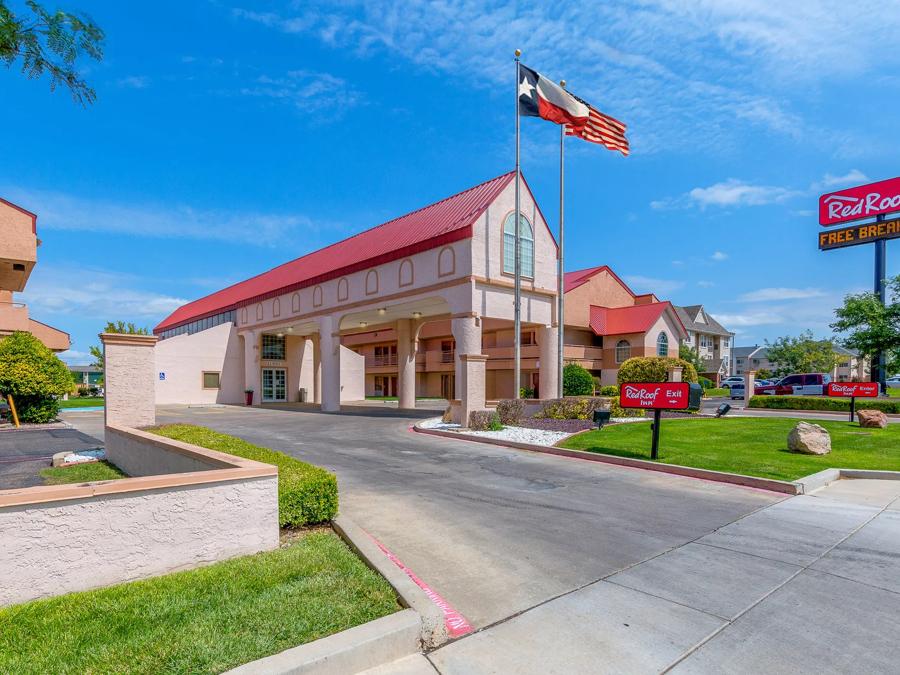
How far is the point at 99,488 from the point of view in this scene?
4.55 m

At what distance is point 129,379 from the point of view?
1101 centimetres

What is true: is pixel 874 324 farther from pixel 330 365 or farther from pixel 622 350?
pixel 330 365

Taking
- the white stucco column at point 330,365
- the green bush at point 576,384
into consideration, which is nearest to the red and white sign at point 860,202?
the green bush at point 576,384

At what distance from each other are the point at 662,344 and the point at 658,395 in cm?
3210

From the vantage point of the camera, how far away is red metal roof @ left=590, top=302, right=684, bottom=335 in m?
39.8

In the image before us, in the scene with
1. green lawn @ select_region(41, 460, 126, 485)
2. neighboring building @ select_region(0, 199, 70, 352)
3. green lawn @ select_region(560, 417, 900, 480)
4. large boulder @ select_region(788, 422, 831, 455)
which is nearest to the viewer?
green lawn @ select_region(41, 460, 126, 485)

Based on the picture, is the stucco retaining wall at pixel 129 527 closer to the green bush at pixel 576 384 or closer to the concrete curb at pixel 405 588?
the concrete curb at pixel 405 588

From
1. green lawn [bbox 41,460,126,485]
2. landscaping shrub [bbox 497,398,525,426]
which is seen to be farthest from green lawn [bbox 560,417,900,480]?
green lawn [bbox 41,460,126,485]

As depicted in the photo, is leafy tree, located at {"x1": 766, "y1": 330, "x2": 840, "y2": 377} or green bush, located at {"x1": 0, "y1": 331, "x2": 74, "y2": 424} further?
leafy tree, located at {"x1": 766, "y1": 330, "x2": 840, "y2": 377}

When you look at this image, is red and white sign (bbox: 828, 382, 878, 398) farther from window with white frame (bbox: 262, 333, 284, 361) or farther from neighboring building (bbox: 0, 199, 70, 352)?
window with white frame (bbox: 262, 333, 284, 361)

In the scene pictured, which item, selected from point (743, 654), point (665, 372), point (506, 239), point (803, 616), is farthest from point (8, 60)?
point (665, 372)

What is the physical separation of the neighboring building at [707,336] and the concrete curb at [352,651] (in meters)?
69.3

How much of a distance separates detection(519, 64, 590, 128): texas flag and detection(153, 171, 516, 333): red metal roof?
11.0 feet

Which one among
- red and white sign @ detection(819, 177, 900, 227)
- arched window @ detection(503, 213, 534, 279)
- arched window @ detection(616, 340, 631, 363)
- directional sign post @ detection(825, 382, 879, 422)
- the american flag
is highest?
red and white sign @ detection(819, 177, 900, 227)
